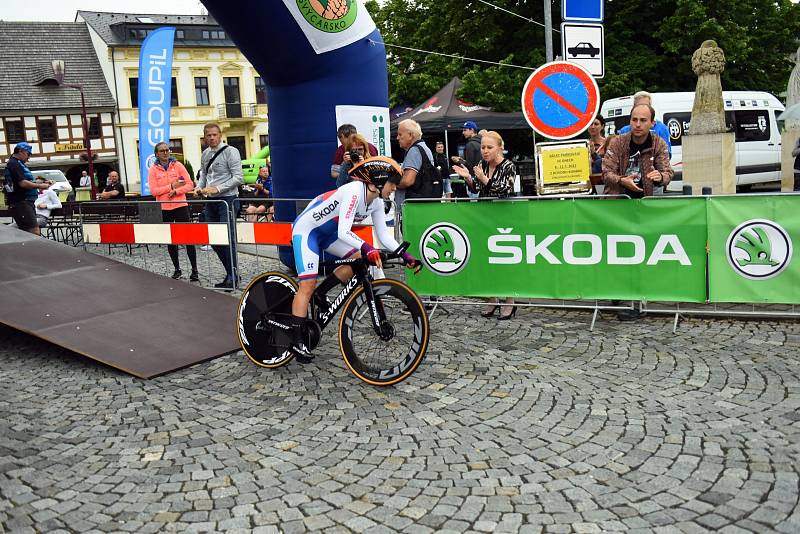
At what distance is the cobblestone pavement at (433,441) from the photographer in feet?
12.3

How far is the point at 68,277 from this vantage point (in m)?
8.23

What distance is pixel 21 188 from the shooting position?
514 inches

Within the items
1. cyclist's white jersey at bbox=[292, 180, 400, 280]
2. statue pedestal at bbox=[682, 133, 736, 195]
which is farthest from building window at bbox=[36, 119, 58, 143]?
cyclist's white jersey at bbox=[292, 180, 400, 280]

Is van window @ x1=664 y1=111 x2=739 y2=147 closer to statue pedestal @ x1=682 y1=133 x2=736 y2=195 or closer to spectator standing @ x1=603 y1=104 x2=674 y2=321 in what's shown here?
statue pedestal @ x1=682 y1=133 x2=736 y2=195

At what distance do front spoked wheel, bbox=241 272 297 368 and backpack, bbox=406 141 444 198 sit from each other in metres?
3.40

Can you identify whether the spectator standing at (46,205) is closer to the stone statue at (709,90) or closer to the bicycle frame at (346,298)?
the bicycle frame at (346,298)

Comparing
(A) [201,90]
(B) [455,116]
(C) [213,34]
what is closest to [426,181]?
(B) [455,116]

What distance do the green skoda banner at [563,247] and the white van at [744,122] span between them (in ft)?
47.1

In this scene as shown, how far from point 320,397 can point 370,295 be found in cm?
84

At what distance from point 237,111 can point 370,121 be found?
167ft

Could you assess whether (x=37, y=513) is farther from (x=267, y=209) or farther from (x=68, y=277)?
(x=267, y=209)

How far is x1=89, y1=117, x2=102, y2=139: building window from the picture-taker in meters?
54.0

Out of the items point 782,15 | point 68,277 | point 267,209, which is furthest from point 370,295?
point 782,15

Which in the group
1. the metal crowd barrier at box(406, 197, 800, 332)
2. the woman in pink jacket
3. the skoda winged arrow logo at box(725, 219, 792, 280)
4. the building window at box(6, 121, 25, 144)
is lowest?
the metal crowd barrier at box(406, 197, 800, 332)
